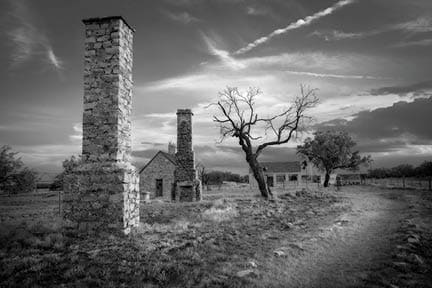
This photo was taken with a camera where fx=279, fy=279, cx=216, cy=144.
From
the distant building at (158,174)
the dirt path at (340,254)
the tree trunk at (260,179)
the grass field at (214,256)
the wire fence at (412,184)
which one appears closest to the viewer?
the grass field at (214,256)

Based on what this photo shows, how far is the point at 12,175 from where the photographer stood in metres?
27.5

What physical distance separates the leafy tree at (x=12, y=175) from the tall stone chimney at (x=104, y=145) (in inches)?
970

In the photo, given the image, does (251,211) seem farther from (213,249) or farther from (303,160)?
(303,160)

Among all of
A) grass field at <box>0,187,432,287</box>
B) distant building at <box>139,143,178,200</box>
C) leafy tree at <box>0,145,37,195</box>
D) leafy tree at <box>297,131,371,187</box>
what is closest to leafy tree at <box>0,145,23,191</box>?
leafy tree at <box>0,145,37,195</box>

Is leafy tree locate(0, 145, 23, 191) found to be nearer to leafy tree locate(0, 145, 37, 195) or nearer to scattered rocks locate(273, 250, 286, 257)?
leafy tree locate(0, 145, 37, 195)

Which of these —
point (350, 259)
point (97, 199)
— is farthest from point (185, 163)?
point (350, 259)

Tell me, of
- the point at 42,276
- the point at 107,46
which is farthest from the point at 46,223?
the point at 107,46

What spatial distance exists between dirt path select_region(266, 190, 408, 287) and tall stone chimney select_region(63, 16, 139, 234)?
193 inches

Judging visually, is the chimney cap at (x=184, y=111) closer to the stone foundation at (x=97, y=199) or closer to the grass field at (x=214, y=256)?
the grass field at (x=214, y=256)

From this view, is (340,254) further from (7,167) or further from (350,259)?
(7,167)

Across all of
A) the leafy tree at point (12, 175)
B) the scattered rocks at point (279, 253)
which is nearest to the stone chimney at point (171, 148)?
the leafy tree at point (12, 175)

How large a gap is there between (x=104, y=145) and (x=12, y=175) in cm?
2565

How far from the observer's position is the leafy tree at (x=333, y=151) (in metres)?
39.7

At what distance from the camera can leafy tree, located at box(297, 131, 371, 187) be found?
39.7m
